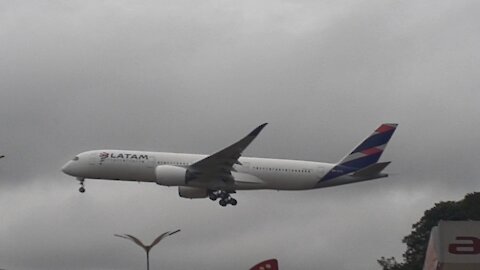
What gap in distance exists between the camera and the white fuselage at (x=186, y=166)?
100188 mm

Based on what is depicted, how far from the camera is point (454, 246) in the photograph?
41.7m

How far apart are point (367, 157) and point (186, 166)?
15896 mm

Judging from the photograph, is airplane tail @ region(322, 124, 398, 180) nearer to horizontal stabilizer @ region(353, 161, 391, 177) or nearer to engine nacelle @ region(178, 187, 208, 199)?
horizontal stabilizer @ region(353, 161, 391, 177)

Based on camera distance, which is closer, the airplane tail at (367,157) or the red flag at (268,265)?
the red flag at (268,265)

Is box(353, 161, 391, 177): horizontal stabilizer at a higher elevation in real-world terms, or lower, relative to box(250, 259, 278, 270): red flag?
higher

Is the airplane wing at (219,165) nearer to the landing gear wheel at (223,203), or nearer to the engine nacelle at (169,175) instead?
the engine nacelle at (169,175)

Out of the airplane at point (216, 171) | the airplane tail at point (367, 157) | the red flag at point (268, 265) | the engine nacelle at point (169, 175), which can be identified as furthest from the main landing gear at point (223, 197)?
the red flag at point (268, 265)

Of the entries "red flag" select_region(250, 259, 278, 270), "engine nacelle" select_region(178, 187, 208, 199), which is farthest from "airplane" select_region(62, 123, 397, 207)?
"red flag" select_region(250, 259, 278, 270)

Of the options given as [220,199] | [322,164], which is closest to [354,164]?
[322,164]

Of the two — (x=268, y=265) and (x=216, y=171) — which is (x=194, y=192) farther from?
(x=268, y=265)

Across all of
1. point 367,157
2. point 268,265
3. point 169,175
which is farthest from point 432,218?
point 268,265

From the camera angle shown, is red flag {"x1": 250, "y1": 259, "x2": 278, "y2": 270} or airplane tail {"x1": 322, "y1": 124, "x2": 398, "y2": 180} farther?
airplane tail {"x1": 322, "y1": 124, "x2": 398, "y2": 180}

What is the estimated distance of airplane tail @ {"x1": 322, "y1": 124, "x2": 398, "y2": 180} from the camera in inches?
3948

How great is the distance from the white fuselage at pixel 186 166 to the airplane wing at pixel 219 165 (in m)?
0.79
